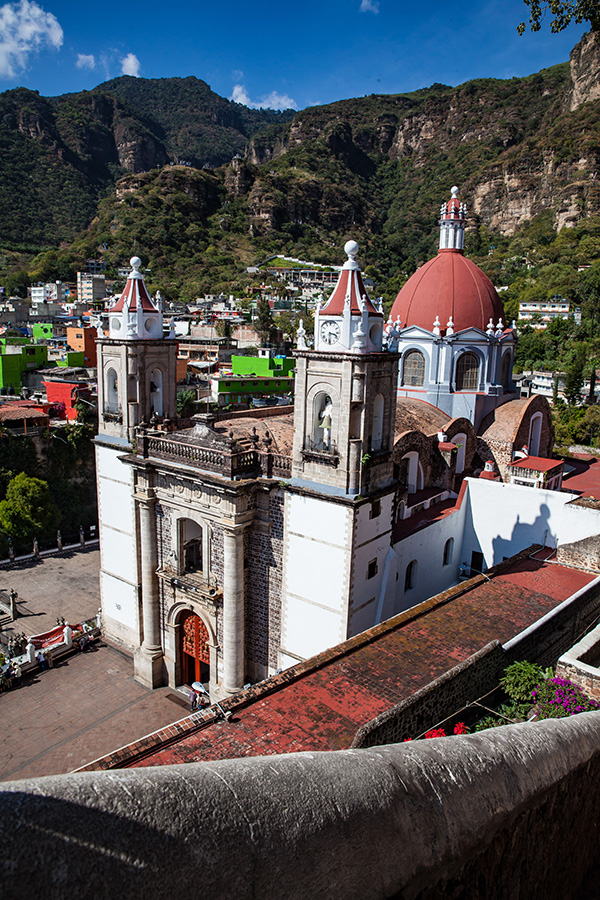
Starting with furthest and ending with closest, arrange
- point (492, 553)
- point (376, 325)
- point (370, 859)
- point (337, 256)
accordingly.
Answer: point (337, 256) → point (492, 553) → point (376, 325) → point (370, 859)

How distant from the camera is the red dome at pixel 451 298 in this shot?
23.0m

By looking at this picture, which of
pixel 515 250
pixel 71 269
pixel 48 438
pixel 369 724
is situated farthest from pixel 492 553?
pixel 71 269

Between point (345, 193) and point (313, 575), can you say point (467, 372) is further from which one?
point (345, 193)

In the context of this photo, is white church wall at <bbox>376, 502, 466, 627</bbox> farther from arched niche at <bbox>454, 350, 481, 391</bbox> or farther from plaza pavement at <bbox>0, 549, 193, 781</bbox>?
plaza pavement at <bbox>0, 549, 193, 781</bbox>

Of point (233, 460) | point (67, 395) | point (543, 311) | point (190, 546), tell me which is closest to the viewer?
point (233, 460)

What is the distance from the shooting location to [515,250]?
318 ft

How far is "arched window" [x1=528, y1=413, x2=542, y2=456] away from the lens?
77.2 feet

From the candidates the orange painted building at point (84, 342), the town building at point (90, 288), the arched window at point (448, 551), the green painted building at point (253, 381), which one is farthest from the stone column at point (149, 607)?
the town building at point (90, 288)

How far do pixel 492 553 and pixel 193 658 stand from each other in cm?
982

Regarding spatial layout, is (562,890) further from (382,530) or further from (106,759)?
(382,530)

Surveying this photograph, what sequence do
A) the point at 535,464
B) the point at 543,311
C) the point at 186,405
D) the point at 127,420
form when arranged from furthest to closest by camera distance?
the point at 543,311, the point at 186,405, the point at 535,464, the point at 127,420

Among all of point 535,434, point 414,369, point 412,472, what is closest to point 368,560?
point 412,472

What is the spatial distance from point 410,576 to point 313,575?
12.9 feet

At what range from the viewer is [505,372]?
2467cm
